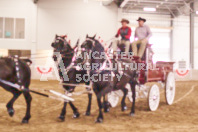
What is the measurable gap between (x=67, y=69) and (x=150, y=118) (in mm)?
2487

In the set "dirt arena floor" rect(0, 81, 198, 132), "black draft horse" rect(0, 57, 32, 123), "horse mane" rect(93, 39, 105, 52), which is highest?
"horse mane" rect(93, 39, 105, 52)

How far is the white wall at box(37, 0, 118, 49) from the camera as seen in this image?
22.8m

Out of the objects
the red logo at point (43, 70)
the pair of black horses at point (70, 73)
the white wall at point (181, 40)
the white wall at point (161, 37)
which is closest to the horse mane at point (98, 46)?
the pair of black horses at point (70, 73)

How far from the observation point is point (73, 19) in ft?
76.3

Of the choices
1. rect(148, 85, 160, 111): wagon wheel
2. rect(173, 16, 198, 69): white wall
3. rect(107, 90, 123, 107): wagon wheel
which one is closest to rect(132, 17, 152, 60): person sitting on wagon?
rect(148, 85, 160, 111): wagon wheel

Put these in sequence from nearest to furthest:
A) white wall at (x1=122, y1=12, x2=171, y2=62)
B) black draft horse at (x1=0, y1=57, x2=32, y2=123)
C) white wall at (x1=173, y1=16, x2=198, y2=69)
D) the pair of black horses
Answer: black draft horse at (x1=0, y1=57, x2=32, y2=123)
the pair of black horses
white wall at (x1=122, y1=12, x2=171, y2=62)
white wall at (x1=173, y1=16, x2=198, y2=69)

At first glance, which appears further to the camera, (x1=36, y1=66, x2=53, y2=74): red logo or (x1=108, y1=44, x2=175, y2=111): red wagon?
(x1=36, y1=66, x2=53, y2=74): red logo

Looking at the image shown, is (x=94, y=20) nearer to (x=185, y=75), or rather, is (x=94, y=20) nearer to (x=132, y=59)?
(x=185, y=75)

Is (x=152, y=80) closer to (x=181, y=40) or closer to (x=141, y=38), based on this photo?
(x=141, y=38)

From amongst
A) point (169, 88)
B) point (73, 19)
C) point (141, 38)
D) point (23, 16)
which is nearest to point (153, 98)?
point (169, 88)

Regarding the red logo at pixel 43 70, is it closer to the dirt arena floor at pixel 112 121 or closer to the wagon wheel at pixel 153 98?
the dirt arena floor at pixel 112 121

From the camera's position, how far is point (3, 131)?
4.98m

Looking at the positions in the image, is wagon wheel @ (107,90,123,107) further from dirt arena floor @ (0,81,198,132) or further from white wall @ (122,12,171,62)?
white wall @ (122,12,171,62)

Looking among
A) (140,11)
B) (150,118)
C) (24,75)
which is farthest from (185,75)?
(24,75)
